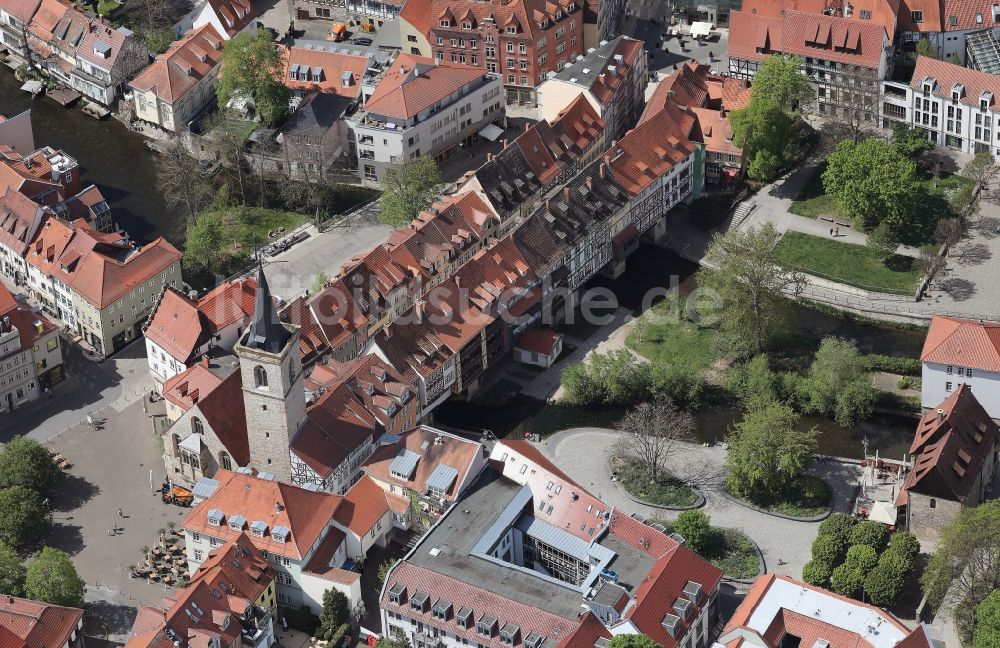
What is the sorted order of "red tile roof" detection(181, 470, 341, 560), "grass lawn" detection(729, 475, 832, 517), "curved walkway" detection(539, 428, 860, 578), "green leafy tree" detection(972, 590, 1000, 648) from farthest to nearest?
"grass lawn" detection(729, 475, 832, 517) < "curved walkway" detection(539, 428, 860, 578) < "red tile roof" detection(181, 470, 341, 560) < "green leafy tree" detection(972, 590, 1000, 648)

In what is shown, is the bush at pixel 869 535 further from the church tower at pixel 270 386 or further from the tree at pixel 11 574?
the tree at pixel 11 574

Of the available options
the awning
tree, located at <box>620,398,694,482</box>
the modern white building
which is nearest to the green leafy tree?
the awning

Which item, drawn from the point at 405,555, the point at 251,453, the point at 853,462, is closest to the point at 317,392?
the point at 251,453

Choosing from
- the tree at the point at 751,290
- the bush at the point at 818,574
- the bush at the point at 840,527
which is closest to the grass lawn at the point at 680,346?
the tree at the point at 751,290

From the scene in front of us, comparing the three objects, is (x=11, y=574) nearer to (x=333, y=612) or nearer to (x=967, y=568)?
(x=333, y=612)

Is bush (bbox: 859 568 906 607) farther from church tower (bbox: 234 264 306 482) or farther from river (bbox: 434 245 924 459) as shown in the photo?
church tower (bbox: 234 264 306 482)

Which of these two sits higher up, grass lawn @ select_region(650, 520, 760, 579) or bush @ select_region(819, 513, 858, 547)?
bush @ select_region(819, 513, 858, 547)
